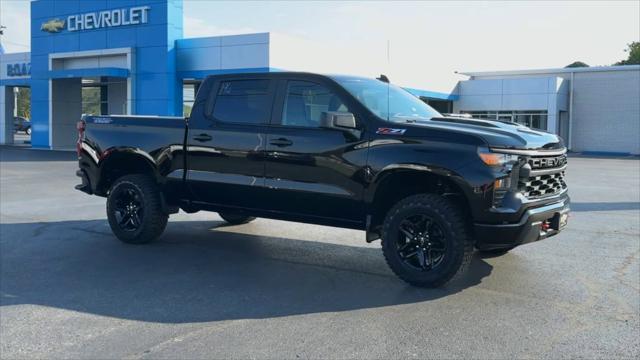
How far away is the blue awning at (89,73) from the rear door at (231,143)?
76.7 ft

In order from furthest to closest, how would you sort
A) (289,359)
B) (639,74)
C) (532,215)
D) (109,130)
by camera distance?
(639,74) → (109,130) → (532,215) → (289,359)

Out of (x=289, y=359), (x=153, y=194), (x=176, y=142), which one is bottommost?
(x=289, y=359)

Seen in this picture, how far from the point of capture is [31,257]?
751cm

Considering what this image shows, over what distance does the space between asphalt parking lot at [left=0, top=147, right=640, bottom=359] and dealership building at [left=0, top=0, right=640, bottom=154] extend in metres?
19.4

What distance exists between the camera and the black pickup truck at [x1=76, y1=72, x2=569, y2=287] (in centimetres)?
586

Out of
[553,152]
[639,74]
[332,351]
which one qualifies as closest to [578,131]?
[639,74]

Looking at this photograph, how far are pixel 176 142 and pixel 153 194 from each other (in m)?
0.78

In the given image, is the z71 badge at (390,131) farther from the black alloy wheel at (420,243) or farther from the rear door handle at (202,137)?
the rear door handle at (202,137)

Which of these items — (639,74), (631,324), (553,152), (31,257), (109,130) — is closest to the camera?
(631,324)

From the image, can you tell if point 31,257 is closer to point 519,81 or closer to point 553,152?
point 553,152

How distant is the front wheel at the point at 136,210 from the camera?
26.0 ft

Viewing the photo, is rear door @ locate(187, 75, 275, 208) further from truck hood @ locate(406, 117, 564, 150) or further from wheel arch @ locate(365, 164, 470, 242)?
truck hood @ locate(406, 117, 564, 150)

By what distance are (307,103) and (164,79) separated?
23214mm

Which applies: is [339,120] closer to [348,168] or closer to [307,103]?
[348,168]
